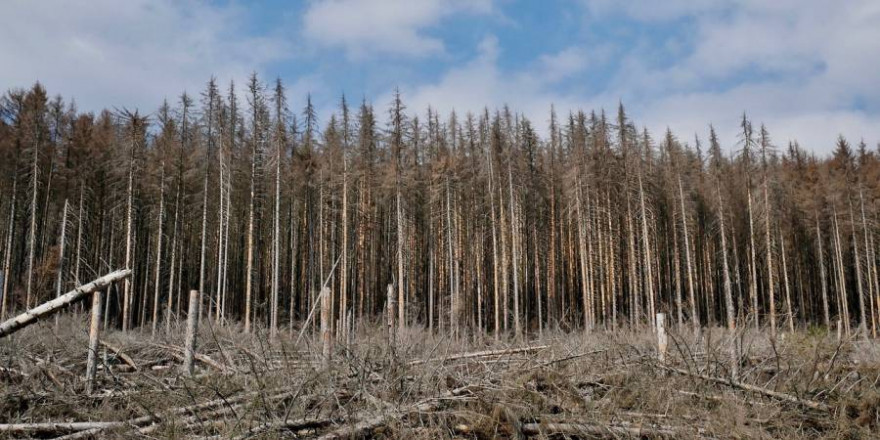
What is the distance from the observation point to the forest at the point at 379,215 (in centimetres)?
2631

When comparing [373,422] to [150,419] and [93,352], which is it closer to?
[150,419]

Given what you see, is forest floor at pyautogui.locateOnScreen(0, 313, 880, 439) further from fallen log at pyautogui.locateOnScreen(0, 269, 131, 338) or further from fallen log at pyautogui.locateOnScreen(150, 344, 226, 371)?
fallen log at pyautogui.locateOnScreen(0, 269, 131, 338)

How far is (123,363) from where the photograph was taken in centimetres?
1105

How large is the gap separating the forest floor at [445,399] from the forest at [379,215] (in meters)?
14.5

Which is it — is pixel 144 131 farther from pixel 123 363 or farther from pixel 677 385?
pixel 677 385

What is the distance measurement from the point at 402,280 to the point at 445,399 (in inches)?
754

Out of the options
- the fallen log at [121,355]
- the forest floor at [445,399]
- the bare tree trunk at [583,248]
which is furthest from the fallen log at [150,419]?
the bare tree trunk at [583,248]

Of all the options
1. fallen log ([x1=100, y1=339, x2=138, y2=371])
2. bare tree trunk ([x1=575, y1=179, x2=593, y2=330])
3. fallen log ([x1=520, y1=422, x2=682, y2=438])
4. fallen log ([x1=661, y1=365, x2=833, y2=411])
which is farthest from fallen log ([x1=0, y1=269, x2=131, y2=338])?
bare tree trunk ([x1=575, y1=179, x2=593, y2=330])

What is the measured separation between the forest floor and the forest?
47.5 ft

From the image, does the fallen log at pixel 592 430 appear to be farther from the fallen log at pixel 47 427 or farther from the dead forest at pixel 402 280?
the fallen log at pixel 47 427

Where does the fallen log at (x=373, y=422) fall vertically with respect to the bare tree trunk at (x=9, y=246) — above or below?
below

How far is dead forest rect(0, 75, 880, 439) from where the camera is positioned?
7305mm

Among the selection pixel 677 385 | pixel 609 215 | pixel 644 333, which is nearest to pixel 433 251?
pixel 609 215

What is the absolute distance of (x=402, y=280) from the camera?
26.3 m
